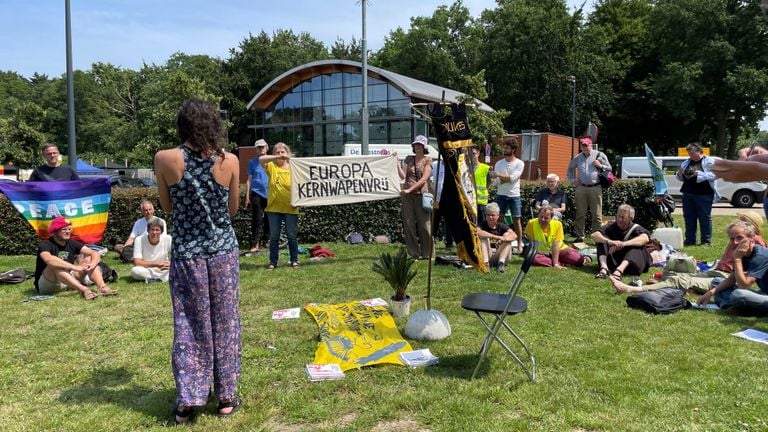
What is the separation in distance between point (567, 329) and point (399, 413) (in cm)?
225

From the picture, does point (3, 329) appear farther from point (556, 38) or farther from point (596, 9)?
point (596, 9)

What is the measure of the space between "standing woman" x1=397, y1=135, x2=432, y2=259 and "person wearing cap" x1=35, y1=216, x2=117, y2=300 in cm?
434

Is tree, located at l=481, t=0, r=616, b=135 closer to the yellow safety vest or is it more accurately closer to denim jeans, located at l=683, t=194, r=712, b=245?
denim jeans, located at l=683, t=194, r=712, b=245

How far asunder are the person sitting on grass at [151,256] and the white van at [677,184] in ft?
51.8

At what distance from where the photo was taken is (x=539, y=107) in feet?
133

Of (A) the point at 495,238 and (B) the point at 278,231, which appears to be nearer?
(A) the point at 495,238

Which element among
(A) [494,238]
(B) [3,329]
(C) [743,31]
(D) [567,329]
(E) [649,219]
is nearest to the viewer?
(D) [567,329]

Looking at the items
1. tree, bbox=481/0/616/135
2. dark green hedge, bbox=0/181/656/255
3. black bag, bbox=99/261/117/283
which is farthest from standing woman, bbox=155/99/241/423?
tree, bbox=481/0/616/135

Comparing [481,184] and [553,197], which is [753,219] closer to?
[553,197]

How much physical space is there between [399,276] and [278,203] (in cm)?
324

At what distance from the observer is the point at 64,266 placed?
6535 mm

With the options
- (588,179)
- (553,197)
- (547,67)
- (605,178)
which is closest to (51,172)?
(553,197)

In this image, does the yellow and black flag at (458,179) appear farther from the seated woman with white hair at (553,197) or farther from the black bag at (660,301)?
the seated woman with white hair at (553,197)

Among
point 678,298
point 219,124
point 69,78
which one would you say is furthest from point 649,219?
point 69,78
